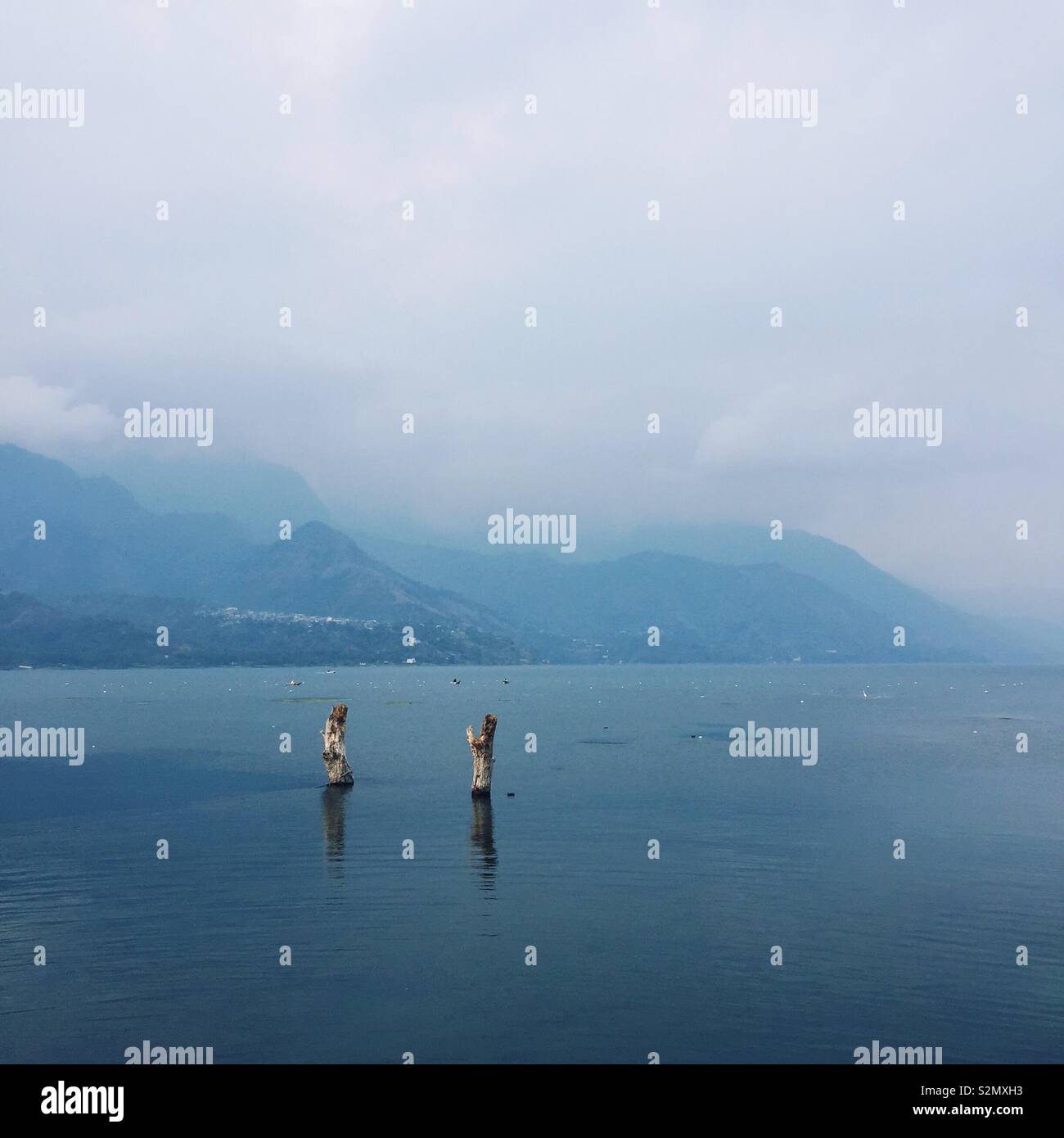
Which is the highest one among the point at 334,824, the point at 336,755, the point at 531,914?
the point at 336,755

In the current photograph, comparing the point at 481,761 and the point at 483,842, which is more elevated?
the point at 481,761

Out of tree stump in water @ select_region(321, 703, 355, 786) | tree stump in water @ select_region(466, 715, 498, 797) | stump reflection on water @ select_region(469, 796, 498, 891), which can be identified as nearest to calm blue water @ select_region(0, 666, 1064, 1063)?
stump reflection on water @ select_region(469, 796, 498, 891)

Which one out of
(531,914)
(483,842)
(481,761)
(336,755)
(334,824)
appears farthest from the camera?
(336,755)

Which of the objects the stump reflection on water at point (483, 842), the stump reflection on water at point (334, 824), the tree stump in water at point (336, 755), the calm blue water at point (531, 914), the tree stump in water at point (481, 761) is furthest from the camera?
the tree stump in water at point (336, 755)

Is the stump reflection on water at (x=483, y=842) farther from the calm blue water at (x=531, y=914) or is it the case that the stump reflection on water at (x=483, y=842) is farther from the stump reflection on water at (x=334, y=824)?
the stump reflection on water at (x=334, y=824)

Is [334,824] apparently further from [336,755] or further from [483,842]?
[336,755]

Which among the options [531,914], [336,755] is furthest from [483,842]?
[336,755]

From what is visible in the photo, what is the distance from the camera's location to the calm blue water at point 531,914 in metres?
22.8

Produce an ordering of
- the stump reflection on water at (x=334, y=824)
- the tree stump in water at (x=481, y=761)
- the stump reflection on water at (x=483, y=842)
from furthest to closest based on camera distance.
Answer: the tree stump in water at (x=481, y=761) < the stump reflection on water at (x=334, y=824) < the stump reflection on water at (x=483, y=842)

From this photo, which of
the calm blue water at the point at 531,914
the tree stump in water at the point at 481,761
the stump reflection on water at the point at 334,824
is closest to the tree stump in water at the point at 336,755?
the stump reflection on water at the point at 334,824

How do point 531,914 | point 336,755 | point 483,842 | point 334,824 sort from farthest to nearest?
1. point 336,755
2. point 334,824
3. point 483,842
4. point 531,914

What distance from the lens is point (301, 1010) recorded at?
23938 millimetres

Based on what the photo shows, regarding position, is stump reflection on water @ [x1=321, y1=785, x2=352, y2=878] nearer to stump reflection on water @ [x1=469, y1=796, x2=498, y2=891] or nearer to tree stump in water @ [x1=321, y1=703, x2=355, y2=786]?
tree stump in water @ [x1=321, y1=703, x2=355, y2=786]

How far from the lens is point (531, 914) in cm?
3303
